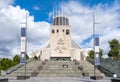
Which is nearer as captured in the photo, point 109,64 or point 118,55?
point 109,64

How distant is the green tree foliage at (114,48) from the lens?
5238cm

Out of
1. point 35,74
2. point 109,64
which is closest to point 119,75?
point 109,64

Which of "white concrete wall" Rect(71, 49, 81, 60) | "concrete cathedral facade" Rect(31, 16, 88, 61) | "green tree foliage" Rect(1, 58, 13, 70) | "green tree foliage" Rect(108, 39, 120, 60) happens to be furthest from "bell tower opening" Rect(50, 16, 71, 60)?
"green tree foliage" Rect(108, 39, 120, 60)

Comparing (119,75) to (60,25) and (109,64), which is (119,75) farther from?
(60,25)

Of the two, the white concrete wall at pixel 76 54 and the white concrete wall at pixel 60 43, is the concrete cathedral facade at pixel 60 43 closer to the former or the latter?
the white concrete wall at pixel 60 43

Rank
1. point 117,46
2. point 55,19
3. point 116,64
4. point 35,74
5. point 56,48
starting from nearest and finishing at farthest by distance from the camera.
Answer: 1. point 35,74
2. point 116,64
3. point 117,46
4. point 56,48
5. point 55,19

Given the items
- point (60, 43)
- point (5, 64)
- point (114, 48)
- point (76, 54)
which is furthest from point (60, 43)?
point (114, 48)

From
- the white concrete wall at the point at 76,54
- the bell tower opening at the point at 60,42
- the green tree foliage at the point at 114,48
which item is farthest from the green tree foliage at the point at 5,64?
the green tree foliage at the point at 114,48

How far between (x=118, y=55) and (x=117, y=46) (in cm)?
234

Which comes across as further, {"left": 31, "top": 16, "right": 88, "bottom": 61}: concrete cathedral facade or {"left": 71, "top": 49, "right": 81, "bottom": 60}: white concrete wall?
{"left": 71, "top": 49, "right": 81, "bottom": 60}: white concrete wall

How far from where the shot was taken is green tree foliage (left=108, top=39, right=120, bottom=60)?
52375 millimetres

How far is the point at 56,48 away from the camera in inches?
2603

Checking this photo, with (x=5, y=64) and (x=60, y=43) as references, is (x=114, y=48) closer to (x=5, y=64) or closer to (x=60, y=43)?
(x=60, y=43)

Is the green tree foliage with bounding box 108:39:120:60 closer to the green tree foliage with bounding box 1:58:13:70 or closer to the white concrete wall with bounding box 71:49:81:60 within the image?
the white concrete wall with bounding box 71:49:81:60
